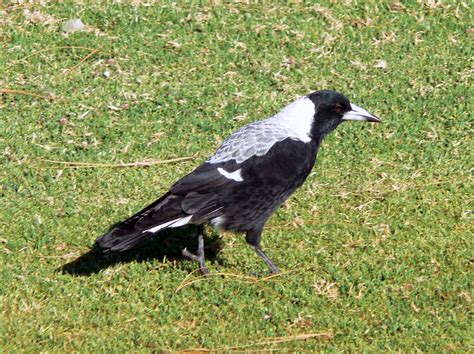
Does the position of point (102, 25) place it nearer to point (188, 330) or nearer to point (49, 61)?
point (49, 61)

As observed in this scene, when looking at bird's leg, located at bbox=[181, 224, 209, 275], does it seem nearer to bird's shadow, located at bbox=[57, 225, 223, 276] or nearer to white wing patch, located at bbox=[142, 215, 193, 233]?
bird's shadow, located at bbox=[57, 225, 223, 276]

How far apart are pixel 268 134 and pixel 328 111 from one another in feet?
1.43

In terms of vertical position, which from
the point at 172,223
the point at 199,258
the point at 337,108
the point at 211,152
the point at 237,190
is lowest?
the point at 211,152

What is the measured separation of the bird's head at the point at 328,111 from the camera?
5492 millimetres

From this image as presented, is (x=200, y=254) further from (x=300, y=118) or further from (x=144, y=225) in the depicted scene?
(x=300, y=118)

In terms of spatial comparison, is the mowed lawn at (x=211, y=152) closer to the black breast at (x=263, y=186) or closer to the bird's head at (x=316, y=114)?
the black breast at (x=263, y=186)

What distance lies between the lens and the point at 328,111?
555 centimetres

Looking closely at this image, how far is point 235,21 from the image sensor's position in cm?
741

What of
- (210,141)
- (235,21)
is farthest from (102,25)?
(210,141)

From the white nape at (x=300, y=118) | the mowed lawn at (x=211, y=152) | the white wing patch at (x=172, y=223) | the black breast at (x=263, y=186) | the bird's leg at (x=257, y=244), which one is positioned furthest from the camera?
the white nape at (x=300, y=118)

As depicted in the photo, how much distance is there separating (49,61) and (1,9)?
2.44 feet

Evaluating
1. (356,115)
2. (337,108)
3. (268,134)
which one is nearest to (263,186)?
(268,134)

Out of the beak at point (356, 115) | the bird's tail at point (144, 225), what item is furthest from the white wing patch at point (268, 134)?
the bird's tail at point (144, 225)

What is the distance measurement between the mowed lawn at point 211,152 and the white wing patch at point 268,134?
24.1 inches
